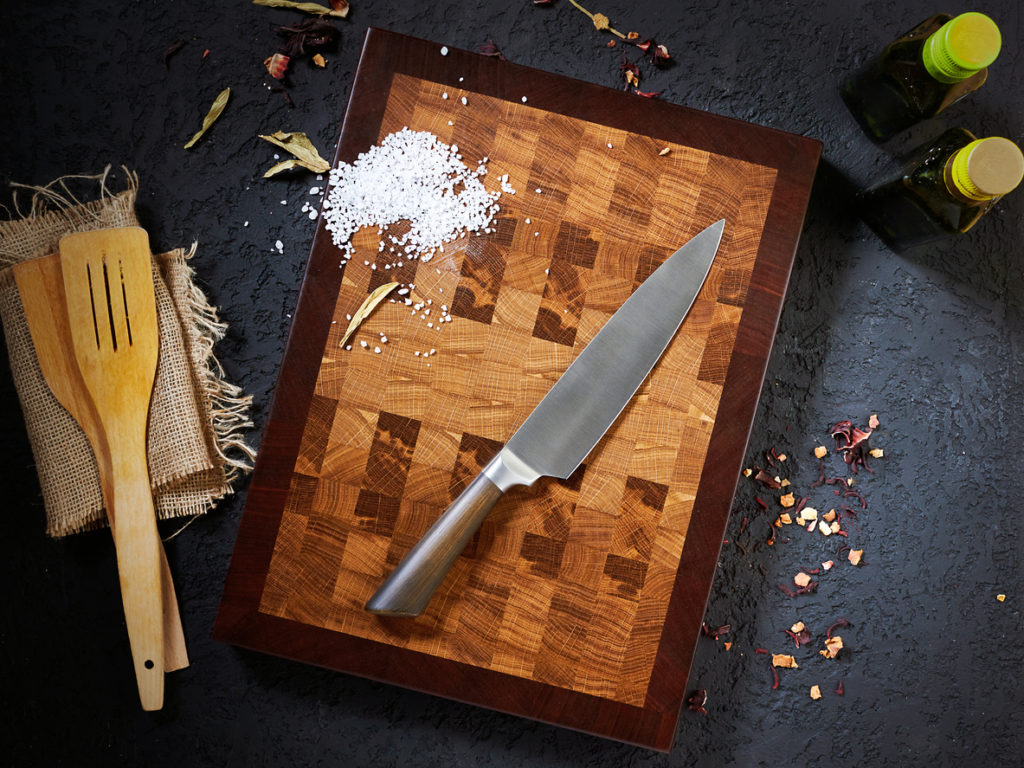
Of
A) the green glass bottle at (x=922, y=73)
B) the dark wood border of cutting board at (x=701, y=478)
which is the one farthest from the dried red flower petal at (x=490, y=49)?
the green glass bottle at (x=922, y=73)

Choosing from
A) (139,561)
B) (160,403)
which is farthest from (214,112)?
(139,561)

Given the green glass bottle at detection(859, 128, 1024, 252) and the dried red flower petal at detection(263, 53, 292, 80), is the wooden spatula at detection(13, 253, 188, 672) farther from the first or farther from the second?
the green glass bottle at detection(859, 128, 1024, 252)

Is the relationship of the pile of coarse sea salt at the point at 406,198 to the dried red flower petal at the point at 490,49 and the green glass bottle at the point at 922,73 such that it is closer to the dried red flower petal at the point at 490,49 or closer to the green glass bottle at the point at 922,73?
the dried red flower petal at the point at 490,49

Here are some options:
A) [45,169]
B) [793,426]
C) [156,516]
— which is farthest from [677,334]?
[45,169]

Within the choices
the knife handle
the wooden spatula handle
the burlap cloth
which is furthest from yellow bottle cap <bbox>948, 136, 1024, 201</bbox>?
the wooden spatula handle

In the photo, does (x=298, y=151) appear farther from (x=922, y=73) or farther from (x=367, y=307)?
(x=922, y=73)

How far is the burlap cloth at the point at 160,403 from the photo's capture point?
111 centimetres

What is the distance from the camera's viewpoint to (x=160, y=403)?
43.9 inches

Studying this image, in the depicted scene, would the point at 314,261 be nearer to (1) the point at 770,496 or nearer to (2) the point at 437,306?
(2) the point at 437,306

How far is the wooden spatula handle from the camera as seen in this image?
109cm

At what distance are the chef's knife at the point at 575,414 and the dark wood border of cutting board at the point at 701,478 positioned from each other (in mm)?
112

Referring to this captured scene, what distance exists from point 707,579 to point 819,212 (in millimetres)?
634

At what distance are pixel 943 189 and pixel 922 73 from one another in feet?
0.62

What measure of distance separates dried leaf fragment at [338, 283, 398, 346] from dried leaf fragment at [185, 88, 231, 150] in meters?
0.44
